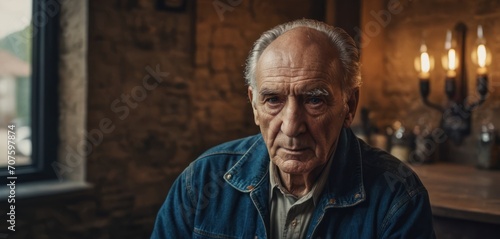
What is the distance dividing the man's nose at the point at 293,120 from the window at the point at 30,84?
88.8 inches

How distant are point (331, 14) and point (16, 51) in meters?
2.43

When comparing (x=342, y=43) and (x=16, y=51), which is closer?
(x=342, y=43)

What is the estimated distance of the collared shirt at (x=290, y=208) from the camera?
5.17ft

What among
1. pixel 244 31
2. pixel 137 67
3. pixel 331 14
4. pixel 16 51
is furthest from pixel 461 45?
pixel 16 51

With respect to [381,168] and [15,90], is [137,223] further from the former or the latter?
[381,168]

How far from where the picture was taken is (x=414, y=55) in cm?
399

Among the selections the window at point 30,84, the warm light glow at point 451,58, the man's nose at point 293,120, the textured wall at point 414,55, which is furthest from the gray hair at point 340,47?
the textured wall at point 414,55

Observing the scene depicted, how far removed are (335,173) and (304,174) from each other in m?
0.10

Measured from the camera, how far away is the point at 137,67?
3.49 metres

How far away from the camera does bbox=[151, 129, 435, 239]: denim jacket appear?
1495 millimetres

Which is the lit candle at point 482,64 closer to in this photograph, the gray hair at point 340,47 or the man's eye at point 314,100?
the gray hair at point 340,47
